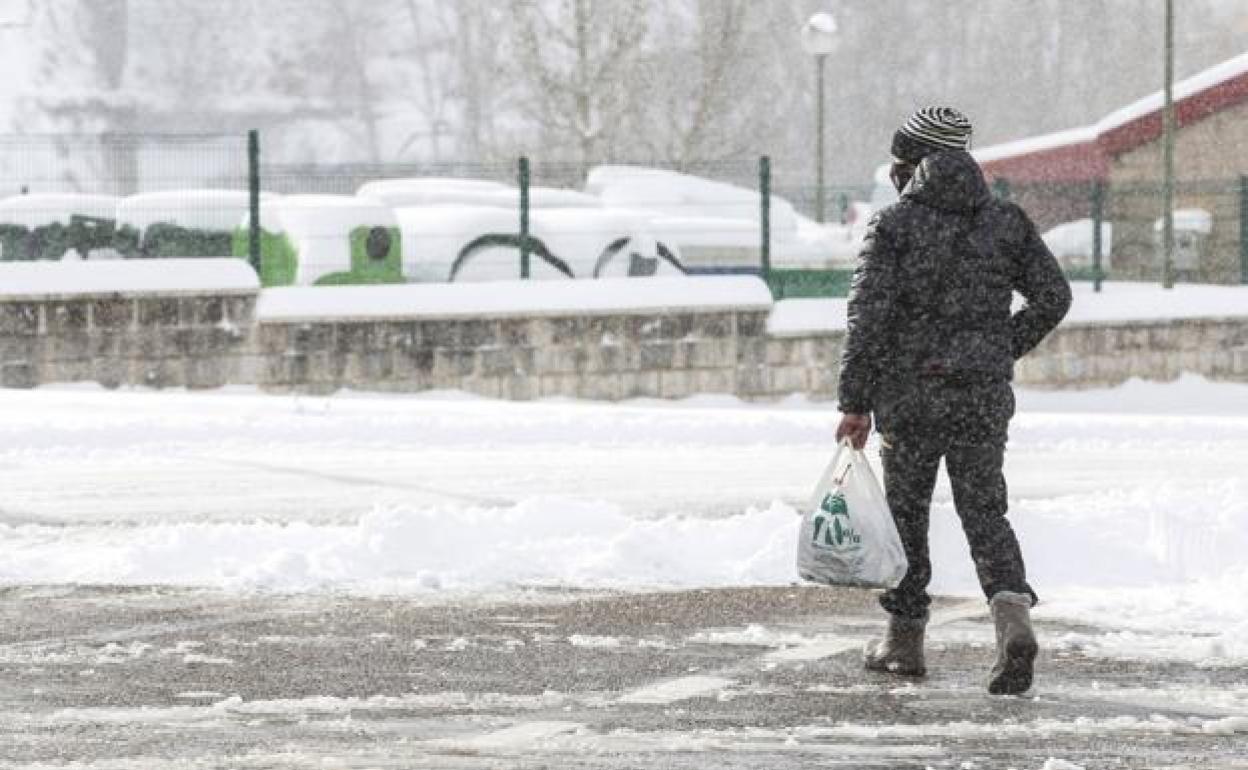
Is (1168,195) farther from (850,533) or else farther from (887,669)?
(850,533)

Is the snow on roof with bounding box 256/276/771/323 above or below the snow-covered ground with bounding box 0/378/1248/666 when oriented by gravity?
above

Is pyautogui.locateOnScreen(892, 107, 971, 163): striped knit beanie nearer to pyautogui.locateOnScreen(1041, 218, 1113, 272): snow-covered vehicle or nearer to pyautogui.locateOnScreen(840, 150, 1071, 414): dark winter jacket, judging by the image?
pyautogui.locateOnScreen(840, 150, 1071, 414): dark winter jacket

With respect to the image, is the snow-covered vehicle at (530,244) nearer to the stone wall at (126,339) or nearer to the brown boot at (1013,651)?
the stone wall at (126,339)

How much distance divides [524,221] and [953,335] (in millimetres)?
15791

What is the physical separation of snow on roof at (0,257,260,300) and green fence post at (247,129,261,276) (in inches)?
16.4

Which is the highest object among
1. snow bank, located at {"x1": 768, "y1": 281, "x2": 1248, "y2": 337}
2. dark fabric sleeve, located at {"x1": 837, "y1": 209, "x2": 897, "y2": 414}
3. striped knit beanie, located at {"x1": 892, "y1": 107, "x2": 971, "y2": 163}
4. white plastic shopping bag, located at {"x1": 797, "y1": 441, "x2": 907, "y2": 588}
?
striped knit beanie, located at {"x1": 892, "y1": 107, "x2": 971, "y2": 163}

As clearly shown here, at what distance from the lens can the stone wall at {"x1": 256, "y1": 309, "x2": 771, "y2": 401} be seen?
21953 millimetres

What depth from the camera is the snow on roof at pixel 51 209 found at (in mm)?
22875

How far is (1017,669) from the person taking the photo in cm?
782

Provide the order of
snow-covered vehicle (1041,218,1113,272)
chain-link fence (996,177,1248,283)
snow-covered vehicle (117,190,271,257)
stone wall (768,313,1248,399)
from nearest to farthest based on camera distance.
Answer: snow-covered vehicle (117,190,271,257)
stone wall (768,313,1248,399)
chain-link fence (996,177,1248,283)
snow-covered vehicle (1041,218,1113,272)

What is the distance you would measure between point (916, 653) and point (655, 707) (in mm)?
1021

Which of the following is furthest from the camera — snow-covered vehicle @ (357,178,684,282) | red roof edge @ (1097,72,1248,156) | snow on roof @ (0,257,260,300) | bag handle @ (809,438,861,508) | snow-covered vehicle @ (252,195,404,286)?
red roof edge @ (1097,72,1248,156)

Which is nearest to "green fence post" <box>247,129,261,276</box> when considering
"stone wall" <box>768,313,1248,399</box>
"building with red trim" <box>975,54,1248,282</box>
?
"stone wall" <box>768,313,1248,399</box>

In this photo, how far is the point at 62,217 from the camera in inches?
907
